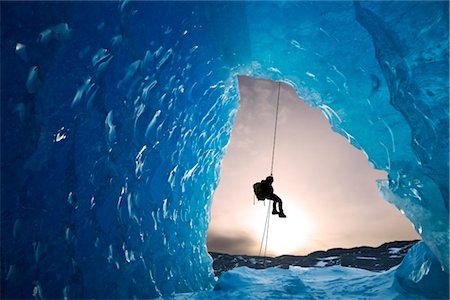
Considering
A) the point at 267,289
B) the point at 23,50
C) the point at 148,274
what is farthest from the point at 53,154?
the point at 267,289

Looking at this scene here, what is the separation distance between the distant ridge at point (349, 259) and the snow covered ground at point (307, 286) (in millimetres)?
11897

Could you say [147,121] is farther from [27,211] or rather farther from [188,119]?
[27,211]

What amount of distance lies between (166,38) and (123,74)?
1156mm

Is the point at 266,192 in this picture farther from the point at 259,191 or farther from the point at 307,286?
the point at 307,286

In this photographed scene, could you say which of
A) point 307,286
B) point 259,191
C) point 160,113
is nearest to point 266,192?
point 259,191

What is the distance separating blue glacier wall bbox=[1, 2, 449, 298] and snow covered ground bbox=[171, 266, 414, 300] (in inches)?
24.4

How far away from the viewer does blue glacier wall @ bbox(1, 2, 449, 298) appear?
2.67 meters

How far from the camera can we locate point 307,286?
682cm

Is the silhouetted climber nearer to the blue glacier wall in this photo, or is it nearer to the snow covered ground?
the blue glacier wall

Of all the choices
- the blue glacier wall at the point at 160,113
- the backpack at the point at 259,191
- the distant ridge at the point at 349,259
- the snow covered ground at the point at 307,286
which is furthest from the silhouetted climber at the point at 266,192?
the distant ridge at the point at 349,259

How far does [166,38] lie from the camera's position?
490cm

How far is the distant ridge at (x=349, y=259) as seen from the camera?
19062mm

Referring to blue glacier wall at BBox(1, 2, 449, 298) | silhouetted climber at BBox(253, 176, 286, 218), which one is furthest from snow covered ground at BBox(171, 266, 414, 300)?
silhouetted climber at BBox(253, 176, 286, 218)

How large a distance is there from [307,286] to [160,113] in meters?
4.46
